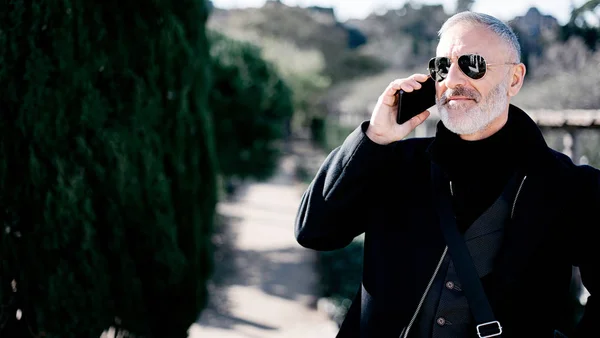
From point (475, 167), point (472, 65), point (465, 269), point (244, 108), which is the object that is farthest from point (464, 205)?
point (244, 108)

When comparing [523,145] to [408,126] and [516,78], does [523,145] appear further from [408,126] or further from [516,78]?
[408,126]

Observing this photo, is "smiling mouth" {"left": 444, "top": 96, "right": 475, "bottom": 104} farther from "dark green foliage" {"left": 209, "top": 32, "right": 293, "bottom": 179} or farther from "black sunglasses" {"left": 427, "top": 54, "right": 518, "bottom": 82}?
"dark green foliage" {"left": 209, "top": 32, "right": 293, "bottom": 179}

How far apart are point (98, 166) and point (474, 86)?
1.90m

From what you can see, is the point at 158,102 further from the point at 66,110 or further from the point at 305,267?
the point at 305,267

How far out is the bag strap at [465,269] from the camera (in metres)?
1.61

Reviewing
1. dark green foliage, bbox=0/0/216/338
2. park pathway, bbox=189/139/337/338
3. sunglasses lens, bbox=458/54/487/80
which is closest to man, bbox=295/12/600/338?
sunglasses lens, bbox=458/54/487/80

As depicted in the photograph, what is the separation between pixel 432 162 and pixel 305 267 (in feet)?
25.1

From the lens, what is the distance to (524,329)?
1.70 metres

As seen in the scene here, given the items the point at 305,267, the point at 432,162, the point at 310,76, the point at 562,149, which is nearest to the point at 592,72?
the point at 562,149

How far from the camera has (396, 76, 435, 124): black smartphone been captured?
1.79 meters

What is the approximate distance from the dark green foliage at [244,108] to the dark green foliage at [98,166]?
20.6 ft

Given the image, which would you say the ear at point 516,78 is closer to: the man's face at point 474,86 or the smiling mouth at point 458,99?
the man's face at point 474,86

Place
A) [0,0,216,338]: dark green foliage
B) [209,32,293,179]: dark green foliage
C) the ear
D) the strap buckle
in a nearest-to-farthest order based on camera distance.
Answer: the strap buckle < the ear < [0,0,216,338]: dark green foliage < [209,32,293,179]: dark green foliage

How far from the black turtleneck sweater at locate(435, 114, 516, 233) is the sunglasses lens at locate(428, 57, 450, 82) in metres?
0.19
